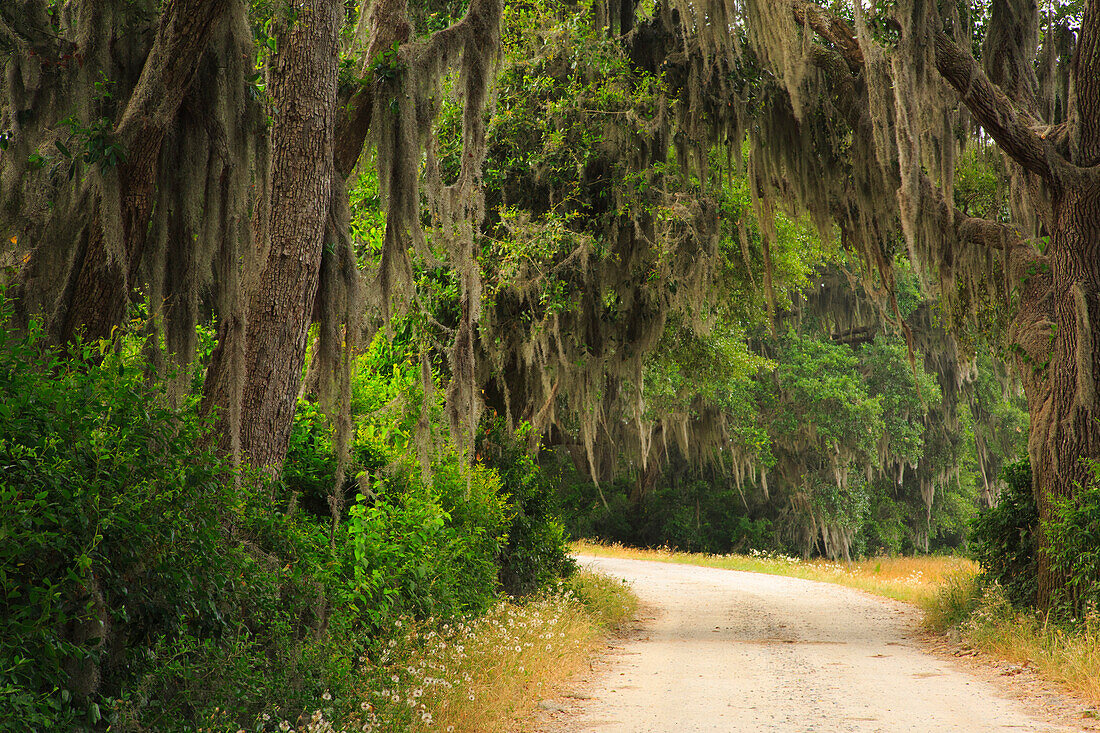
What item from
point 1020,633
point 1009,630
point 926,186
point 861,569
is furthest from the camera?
point 861,569

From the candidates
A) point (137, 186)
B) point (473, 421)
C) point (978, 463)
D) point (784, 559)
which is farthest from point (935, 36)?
point (978, 463)

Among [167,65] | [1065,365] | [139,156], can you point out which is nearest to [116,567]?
[139,156]

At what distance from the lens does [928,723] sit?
5.52 meters

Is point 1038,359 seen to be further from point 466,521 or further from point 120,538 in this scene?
point 120,538

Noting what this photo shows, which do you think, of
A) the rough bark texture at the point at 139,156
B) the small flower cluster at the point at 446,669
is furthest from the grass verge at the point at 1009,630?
the rough bark texture at the point at 139,156

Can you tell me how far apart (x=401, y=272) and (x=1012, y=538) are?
7.47 meters

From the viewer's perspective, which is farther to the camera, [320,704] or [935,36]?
[935,36]

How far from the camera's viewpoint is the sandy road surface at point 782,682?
5.59 metres

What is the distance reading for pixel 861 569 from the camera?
21031 millimetres

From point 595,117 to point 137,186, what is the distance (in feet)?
24.6

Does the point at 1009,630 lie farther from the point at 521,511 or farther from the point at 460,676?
the point at 460,676

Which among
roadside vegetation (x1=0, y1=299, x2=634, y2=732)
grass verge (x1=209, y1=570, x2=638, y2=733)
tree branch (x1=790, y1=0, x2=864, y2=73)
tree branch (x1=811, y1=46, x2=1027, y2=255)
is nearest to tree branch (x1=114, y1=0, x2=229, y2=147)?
roadside vegetation (x1=0, y1=299, x2=634, y2=732)

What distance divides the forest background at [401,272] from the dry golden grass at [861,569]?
16.1 feet

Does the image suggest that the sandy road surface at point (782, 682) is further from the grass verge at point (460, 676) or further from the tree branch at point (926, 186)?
the tree branch at point (926, 186)
